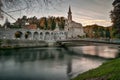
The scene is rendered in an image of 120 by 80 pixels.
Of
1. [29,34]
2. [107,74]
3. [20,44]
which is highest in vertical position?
[29,34]

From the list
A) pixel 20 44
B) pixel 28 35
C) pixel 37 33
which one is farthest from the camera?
pixel 28 35

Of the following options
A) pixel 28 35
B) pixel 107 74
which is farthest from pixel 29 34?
pixel 107 74

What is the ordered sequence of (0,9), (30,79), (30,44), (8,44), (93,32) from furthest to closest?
(93,32), (30,44), (8,44), (30,79), (0,9)

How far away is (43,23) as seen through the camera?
11550cm

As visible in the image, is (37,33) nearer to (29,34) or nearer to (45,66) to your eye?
(29,34)

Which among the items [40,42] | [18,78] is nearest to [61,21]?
[40,42]

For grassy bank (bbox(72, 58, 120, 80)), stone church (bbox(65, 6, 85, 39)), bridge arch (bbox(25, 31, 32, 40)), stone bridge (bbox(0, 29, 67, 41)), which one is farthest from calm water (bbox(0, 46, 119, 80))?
stone church (bbox(65, 6, 85, 39))

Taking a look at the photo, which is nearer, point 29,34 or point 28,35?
point 29,34

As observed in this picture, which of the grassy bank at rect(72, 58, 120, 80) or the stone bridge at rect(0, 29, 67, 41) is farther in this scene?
the stone bridge at rect(0, 29, 67, 41)

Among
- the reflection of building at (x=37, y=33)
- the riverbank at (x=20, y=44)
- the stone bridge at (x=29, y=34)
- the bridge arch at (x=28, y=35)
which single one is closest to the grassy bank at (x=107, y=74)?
the riverbank at (x=20, y=44)

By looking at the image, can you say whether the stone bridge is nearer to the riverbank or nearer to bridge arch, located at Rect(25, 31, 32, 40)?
bridge arch, located at Rect(25, 31, 32, 40)

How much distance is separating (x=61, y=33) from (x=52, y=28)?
6.31 m

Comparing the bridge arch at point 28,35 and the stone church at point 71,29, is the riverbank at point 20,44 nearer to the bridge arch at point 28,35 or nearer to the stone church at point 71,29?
the bridge arch at point 28,35

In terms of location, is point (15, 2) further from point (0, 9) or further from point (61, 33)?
point (61, 33)
